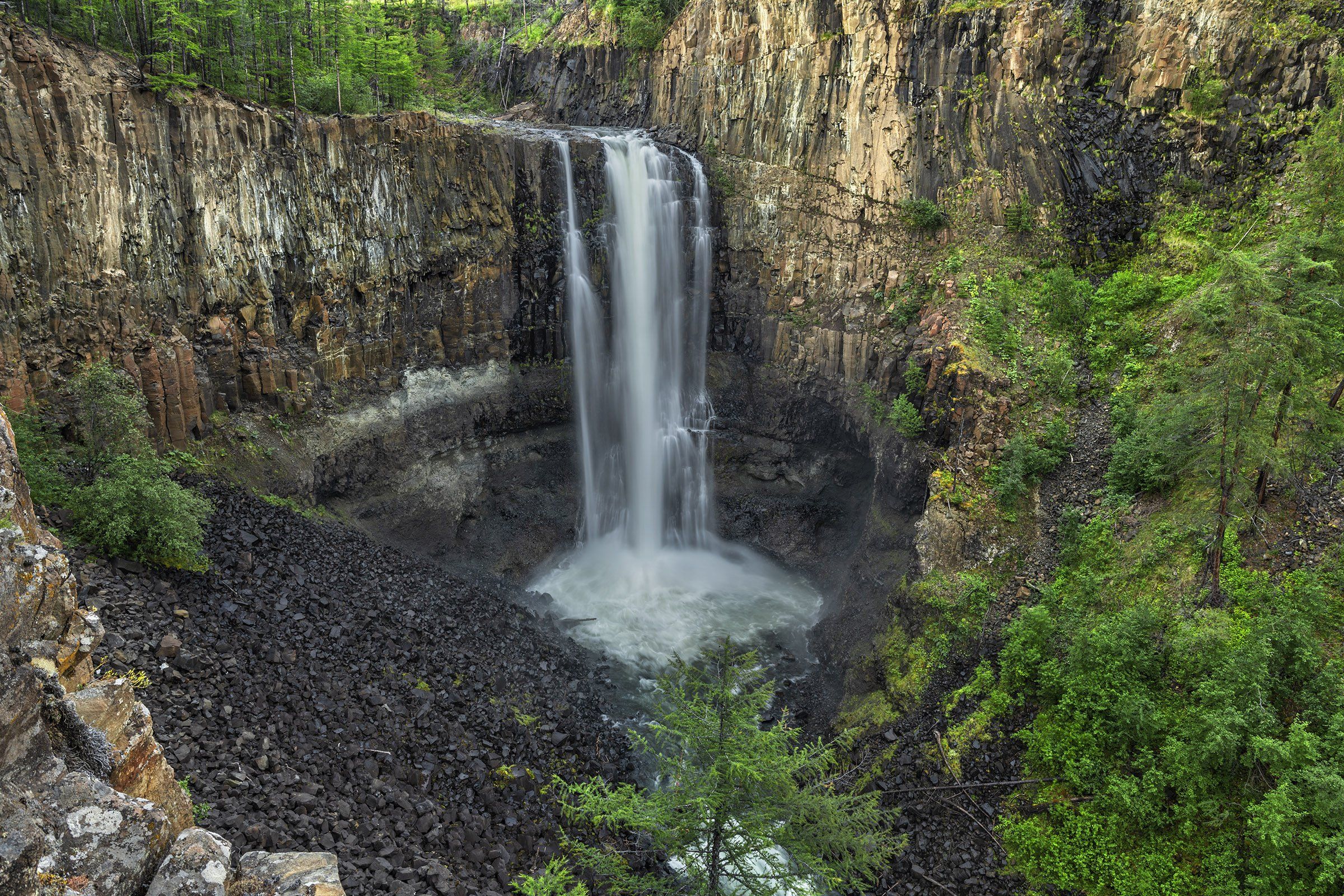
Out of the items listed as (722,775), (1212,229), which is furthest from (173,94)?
(1212,229)

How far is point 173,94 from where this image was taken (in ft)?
64.2

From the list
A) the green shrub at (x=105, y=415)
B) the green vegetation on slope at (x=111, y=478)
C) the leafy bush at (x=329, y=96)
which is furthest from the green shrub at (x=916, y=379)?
the green shrub at (x=105, y=415)

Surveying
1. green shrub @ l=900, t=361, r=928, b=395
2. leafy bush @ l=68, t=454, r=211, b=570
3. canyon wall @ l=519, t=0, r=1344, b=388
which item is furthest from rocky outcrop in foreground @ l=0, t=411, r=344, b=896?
canyon wall @ l=519, t=0, r=1344, b=388

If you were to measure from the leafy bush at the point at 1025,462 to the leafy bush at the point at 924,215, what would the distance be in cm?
1003

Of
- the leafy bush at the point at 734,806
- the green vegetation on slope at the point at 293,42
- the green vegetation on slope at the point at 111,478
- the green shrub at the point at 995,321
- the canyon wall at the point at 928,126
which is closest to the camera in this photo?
the leafy bush at the point at 734,806

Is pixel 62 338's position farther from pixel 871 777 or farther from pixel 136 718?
pixel 871 777

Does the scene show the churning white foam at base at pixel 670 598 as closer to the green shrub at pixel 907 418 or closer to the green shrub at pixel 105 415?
the green shrub at pixel 907 418

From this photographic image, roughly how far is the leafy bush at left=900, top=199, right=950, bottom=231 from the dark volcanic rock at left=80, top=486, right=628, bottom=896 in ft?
64.5

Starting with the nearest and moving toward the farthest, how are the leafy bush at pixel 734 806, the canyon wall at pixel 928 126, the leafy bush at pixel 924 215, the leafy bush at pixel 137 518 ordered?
the leafy bush at pixel 734 806
the leafy bush at pixel 137 518
the canyon wall at pixel 928 126
the leafy bush at pixel 924 215

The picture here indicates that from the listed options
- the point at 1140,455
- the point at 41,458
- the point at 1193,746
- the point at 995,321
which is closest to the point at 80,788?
the point at 41,458

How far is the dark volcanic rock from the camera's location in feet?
36.6

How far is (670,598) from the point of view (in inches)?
1010

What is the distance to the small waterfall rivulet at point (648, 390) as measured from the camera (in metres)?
27.8

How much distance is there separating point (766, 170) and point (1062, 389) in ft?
49.8
